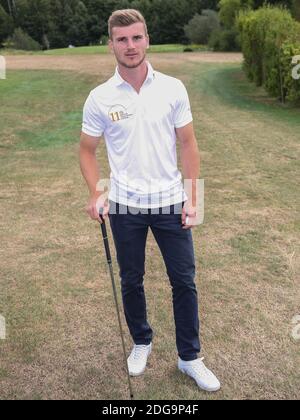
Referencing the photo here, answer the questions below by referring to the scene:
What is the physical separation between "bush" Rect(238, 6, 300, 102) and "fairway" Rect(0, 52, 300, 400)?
14.5 ft

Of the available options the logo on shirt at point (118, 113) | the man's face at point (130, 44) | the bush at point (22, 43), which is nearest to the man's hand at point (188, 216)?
the logo on shirt at point (118, 113)

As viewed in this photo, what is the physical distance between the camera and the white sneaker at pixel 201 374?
132 inches

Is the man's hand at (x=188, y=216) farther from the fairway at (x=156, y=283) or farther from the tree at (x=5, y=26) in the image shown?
the tree at (x=5, y=26)

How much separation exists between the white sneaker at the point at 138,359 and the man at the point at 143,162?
1.18ft

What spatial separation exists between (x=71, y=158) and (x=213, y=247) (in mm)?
4866

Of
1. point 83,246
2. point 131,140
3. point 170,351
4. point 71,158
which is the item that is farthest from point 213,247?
point 71,158

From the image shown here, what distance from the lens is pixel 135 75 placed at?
2.92 metres

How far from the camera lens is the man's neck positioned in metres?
2.91

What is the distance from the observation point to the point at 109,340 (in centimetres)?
400

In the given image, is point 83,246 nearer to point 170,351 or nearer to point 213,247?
point 213,247

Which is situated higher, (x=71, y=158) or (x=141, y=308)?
(x=141, y=308)

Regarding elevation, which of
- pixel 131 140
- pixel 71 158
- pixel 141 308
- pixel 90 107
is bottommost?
pixel 71 158

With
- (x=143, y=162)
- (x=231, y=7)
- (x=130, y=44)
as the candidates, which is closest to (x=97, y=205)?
(x=143, y=162)
